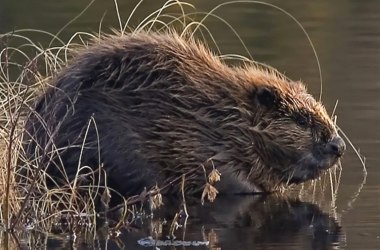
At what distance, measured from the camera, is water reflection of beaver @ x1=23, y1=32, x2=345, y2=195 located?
7.08 meters

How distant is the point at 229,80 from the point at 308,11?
8.41 meters

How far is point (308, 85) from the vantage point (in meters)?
10.1

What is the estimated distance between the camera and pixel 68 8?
15938 mm

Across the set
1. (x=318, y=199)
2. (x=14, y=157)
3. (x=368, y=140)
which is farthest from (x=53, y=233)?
(x=368, y=140)

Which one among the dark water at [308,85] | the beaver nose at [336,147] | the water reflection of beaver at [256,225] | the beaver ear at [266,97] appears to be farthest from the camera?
the beaver ear at [266,97]

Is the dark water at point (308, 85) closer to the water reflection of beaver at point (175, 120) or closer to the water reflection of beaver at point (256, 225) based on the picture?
the water reflection of beaver at point (256, 225)

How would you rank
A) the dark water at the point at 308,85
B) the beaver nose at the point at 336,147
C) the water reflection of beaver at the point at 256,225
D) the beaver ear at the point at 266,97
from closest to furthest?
the water reflection of beaver at the point at 256,225 → the dark water at the point at 308,85 → the beaver nose at the point at 336,147 → the beaver ear at the point at 266,97

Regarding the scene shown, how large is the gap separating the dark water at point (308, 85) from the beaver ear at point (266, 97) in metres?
0.53

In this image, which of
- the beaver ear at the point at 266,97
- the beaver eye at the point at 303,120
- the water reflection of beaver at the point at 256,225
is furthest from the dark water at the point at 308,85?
the beaver ear at the point at 266,97

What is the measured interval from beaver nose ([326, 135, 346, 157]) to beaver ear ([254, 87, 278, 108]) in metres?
0.37

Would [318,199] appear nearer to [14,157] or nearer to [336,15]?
[14,157]

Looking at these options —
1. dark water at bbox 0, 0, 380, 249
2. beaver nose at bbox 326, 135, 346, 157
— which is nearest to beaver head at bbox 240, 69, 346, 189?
beaver nose at bbox 326, 135, 346, 157

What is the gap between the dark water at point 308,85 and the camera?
6238 millimetres

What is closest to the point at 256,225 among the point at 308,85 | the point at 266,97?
the point at 266,97
